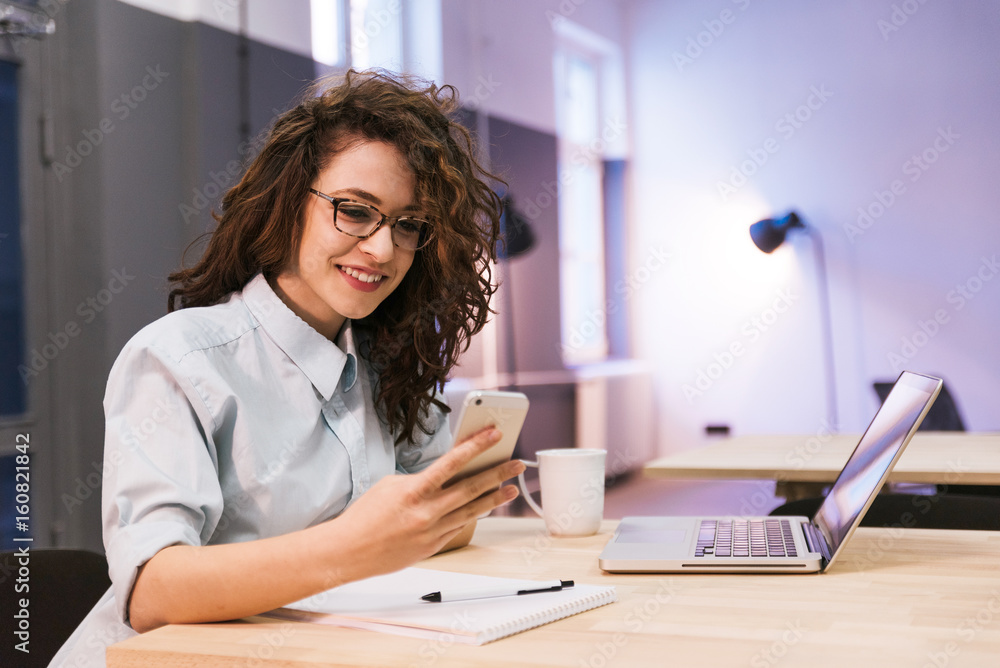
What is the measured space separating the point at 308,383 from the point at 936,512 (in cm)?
155

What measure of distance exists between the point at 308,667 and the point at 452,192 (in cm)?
75

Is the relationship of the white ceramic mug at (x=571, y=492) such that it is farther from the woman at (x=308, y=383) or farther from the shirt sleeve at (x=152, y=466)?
the shirt sleeve at (x=152, y=466)

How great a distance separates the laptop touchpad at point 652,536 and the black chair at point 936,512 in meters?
0.83

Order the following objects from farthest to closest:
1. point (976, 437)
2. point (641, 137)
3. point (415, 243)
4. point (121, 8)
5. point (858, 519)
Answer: point (641, 137) → point (121, 8) → point (976, 437) → point (415, 243) → point (858, 519)

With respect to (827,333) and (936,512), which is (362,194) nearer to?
(936,512)

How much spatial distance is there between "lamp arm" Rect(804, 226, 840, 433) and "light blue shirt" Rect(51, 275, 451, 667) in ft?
14.6

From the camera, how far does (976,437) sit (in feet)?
8.69

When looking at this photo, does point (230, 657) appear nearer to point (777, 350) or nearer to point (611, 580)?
point (611, 580)

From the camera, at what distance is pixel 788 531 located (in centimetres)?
133

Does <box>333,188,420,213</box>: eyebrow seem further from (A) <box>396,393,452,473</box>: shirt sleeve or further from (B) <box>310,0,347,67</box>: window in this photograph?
(B) <box>310,0,347,67</box>: window

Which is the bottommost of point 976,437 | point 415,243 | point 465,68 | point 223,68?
point 976,437

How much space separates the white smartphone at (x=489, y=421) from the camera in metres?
0.86

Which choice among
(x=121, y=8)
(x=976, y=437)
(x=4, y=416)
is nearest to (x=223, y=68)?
(x=121, y=8)

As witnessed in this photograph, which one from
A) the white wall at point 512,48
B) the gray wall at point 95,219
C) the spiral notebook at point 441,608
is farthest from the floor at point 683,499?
the spiral notebook at point 441,608
